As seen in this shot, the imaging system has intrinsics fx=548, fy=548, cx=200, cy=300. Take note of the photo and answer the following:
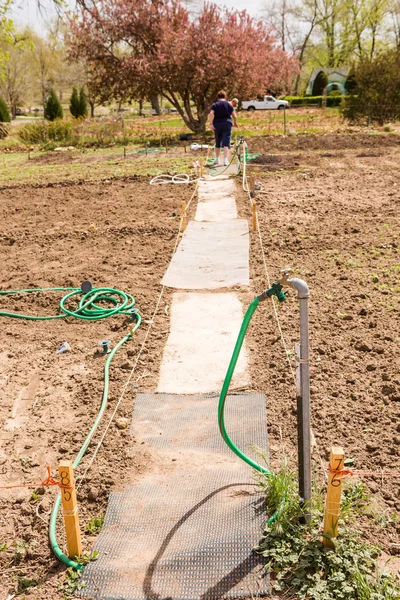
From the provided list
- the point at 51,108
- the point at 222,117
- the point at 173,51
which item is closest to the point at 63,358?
the point at 222,117

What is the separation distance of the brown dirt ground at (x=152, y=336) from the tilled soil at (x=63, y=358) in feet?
0.05

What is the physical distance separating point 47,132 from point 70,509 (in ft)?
76.2

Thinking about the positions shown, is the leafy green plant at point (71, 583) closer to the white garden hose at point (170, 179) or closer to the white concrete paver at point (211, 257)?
the white concrete paver at point (211, 257)

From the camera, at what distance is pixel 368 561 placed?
2.87 metres

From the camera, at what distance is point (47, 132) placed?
77.9 ft

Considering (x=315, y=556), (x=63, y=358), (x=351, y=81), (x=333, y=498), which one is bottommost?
(x=315, y=556)

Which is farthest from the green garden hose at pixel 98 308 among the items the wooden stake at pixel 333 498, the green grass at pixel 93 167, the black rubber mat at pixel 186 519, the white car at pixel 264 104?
the white car at pixel 264 104

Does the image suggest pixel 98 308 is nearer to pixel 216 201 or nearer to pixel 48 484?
pixel 48 484

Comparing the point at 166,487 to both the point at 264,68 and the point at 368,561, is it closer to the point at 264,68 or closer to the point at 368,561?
the point at 368,561

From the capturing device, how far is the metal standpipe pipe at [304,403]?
9.72 feet

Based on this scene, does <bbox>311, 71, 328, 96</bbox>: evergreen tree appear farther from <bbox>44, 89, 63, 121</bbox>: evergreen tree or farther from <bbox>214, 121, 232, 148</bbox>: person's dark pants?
<bbox>214, 121, 232, 148</bbox>: person's dark pants

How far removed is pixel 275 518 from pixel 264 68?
79.0ft

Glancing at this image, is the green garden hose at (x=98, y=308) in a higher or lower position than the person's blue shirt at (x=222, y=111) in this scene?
lower

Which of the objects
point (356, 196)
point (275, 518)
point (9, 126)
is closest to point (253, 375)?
point (275, 518)
